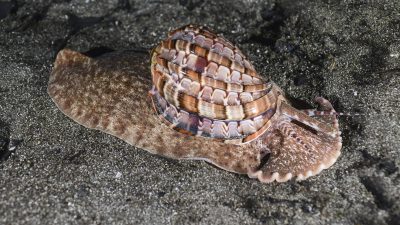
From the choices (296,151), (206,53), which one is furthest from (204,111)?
(296,151)

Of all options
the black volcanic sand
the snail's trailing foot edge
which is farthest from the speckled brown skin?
the black volcanic sand

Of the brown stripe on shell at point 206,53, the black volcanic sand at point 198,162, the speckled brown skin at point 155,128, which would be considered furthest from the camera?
the speckled brown skin at point 155,128

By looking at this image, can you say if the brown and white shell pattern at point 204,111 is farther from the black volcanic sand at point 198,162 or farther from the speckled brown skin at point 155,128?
the black volcanic sand at point 198,162

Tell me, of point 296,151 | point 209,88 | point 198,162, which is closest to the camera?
point 209,88

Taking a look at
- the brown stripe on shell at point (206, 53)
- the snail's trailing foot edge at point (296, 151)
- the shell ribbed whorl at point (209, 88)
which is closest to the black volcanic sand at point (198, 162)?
the snail's trailing foot edge at point (296, 151)

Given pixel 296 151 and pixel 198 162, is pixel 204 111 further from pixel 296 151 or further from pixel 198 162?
pixel 296 151

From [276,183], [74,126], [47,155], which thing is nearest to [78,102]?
[74,126]

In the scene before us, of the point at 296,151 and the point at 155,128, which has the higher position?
the point at 296,151
